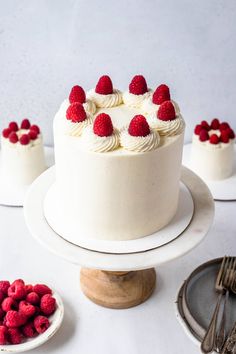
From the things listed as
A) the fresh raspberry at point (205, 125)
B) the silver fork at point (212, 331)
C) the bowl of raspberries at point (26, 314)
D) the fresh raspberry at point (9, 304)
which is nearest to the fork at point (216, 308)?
the silver fork at point (212, 331)

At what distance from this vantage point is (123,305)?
1445 millimetres

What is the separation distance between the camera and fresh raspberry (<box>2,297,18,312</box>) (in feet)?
4.36

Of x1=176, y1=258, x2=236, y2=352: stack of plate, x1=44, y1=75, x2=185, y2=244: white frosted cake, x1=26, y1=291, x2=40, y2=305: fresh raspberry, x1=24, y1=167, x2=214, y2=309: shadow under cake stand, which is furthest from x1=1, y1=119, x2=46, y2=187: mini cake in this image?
x1=176, y1=258, x2=236, y2=352: stack of plate

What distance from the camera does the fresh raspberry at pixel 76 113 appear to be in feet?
4.14

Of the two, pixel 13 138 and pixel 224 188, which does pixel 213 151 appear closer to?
pixel 224 188

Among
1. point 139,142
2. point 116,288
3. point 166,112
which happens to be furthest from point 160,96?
point 116,288

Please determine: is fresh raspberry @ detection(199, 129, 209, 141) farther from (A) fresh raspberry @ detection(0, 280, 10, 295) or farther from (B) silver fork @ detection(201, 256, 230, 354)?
(A) fresh raspberry @ detection(0, 280, 10, 295)

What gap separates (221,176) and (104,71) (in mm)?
517

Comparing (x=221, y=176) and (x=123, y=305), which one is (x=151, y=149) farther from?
(x=221, y=176)

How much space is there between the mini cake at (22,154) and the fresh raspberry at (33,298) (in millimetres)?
544

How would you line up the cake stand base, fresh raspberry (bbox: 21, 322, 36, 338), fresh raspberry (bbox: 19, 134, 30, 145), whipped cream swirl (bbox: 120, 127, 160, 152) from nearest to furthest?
1. whipped cream swirl (bbox: 120, 127, 160, 152)
2. fresh raspberry (bbox: 21, 322, 36, 338)
3. the cake stand base
4. fresh raspberry (bbox: 19, 134, 30, 145)

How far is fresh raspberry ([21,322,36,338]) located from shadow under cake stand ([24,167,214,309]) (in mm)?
191

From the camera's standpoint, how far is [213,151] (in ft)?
5.88

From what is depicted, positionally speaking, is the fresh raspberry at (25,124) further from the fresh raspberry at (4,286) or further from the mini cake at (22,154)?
the fresh raspberry at (4,286)
